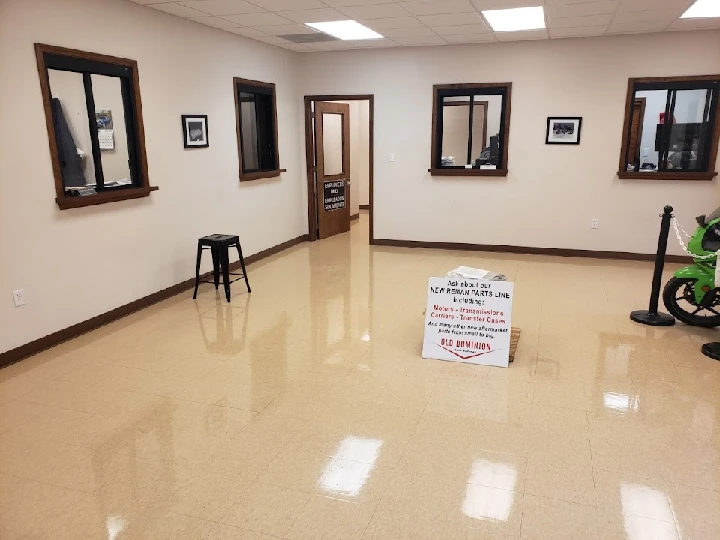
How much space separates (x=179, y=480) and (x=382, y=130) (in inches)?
222

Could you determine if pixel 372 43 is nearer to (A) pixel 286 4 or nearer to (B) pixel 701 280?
(A) pixel 286 4

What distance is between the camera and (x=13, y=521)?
216cm

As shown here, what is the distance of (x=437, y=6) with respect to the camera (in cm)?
464

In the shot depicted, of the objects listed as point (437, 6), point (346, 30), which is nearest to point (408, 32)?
point (346, 30)

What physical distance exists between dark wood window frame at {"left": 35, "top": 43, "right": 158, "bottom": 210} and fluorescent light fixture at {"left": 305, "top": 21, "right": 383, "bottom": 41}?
192cm

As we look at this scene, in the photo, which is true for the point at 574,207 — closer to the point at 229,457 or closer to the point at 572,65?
the point at 572,65

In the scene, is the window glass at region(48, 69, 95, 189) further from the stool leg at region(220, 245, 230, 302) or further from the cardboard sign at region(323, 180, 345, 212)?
the cardboard sign at region(323, 180, 345, 212)

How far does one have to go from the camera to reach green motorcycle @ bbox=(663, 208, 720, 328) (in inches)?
154

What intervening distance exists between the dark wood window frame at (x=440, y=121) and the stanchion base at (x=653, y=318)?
9.37 feet

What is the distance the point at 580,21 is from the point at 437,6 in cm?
163

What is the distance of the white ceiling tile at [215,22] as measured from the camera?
16.6 feet

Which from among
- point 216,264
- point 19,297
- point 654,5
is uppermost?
point 654,5

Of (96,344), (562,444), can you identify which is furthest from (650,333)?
(96,344)

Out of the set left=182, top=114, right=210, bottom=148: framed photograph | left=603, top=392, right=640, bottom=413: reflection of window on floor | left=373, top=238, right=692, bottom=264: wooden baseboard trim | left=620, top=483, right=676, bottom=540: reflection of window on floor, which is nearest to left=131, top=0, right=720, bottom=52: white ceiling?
left=182, top=114, right=210, bottom=148: framed photograph
